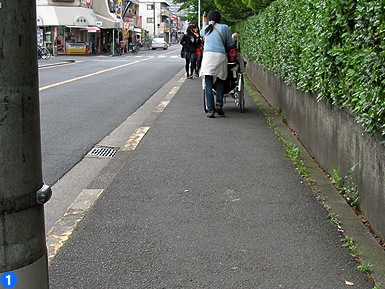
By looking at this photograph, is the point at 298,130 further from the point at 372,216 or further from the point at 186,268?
the point at 186,268

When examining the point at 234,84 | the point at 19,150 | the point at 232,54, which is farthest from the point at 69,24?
the point at 19,150

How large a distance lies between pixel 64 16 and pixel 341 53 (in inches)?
1936

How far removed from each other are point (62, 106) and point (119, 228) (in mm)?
8832

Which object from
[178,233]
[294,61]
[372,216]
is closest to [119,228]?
[178,233]

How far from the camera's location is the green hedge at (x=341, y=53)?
396 cm

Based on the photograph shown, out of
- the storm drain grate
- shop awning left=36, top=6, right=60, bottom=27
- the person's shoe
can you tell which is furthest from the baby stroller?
shop awning left=36, top=6, right=60, bottom=27

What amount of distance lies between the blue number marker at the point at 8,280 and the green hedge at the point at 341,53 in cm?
278

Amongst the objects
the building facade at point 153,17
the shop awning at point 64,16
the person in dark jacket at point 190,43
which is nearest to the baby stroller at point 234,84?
the person in dark jacket at point 190,43

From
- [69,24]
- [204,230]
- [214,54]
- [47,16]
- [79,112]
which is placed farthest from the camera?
[69,24]

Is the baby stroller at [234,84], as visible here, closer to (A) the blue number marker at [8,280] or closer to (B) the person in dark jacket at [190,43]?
(A) the blue number marker at [8,280]

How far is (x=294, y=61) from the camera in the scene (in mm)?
7832

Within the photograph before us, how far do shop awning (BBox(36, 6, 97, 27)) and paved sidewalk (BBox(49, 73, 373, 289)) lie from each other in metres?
45.0

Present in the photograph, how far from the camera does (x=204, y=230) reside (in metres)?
4.38

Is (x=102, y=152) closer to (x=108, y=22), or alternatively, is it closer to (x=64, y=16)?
(x=64, y=16)
